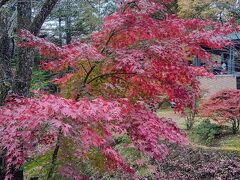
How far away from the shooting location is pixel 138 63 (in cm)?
430

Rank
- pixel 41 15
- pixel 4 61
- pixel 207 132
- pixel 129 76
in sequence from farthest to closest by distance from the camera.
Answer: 1. pixel 207 132
2. pixel 4 61
3. pixel 41 15
4. pixel 129 76

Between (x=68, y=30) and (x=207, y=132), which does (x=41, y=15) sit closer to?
(x=207, y=132)

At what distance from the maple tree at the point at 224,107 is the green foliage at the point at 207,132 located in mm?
290

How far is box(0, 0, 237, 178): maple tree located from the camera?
3.86 m

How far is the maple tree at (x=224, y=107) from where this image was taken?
10.2 m

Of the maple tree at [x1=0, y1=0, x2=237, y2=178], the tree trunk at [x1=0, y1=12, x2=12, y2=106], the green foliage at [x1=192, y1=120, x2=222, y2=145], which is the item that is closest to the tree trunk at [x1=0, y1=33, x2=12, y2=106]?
the tree trunk at [x1=0, y1=12, x2=12, y2=106]

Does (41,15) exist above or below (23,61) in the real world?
above

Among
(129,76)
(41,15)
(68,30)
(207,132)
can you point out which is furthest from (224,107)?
(68,30)

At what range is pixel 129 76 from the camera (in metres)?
4.76

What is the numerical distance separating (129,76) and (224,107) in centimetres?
614

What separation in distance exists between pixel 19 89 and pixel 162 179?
420 centimetres

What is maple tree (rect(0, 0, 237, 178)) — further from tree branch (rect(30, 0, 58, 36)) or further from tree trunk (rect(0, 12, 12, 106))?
tree trunk (rect(0, 12, 12, 106))

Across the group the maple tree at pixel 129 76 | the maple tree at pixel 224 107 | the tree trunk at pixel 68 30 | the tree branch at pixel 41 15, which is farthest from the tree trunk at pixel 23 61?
the tree trunk at pixel 68 30

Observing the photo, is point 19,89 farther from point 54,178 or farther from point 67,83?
point 54,178
